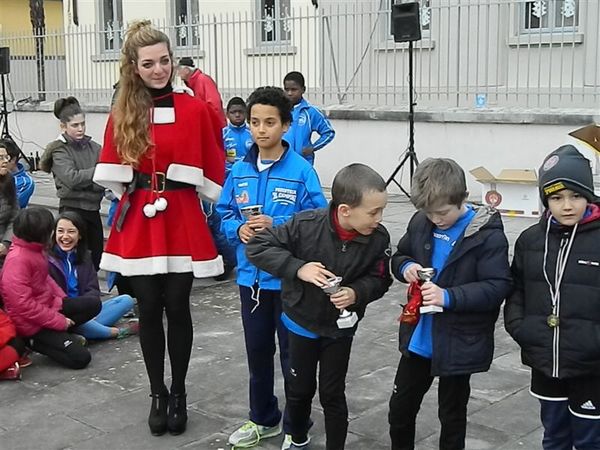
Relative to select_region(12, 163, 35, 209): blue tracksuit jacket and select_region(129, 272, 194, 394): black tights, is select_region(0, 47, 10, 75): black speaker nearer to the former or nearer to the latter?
select_region(12, 163, 35, 209): blue tracksuit jacket

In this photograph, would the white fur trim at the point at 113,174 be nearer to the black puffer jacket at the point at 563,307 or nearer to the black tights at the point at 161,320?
the black tights at the point at 161,320

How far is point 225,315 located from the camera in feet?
23.1

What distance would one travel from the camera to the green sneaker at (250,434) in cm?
431

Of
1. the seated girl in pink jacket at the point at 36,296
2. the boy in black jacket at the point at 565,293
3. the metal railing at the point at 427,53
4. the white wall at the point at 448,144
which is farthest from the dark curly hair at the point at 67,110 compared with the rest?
the metal railing at the point at 427,53

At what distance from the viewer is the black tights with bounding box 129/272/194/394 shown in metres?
4.43

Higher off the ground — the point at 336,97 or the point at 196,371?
the point at 336,97

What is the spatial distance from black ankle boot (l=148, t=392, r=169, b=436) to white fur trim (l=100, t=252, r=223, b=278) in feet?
2.24

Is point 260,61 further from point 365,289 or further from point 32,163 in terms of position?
point 365,289

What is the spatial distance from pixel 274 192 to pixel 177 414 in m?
1.31

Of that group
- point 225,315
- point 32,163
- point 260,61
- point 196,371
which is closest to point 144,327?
point 196,371

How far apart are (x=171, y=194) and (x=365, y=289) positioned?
3.95ft

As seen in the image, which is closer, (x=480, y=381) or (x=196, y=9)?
(x=480, y=381)

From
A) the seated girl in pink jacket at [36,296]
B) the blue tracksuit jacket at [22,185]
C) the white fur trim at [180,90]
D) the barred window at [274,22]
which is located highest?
the barred window at [274,22]

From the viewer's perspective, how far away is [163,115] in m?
4.34
